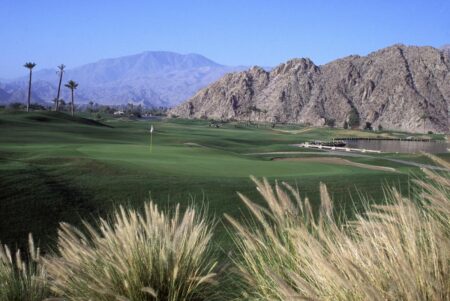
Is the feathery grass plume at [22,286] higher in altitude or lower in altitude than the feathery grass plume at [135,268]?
lower

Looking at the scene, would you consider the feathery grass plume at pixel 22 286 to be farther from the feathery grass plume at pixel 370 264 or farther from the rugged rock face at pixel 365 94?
the rugged rock face at pixel 365 94

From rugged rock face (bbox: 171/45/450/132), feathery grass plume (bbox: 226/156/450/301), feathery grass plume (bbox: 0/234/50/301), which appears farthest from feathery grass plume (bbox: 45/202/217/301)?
rugged rock face (bbox: 171/45/450/132)

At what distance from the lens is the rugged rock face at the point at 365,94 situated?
16725 centimetres

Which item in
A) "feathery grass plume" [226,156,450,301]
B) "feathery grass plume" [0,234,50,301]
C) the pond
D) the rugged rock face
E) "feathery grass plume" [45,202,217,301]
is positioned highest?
the rugged rock face

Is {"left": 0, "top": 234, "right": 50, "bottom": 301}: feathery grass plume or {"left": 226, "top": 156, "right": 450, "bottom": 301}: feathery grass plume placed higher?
{"left": 226, "top": 156, "right": 450, "bottom": 301}: feathery grass plume

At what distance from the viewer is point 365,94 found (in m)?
179

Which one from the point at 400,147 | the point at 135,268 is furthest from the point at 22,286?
the point at 400,147

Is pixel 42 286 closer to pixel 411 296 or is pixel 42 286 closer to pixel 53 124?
pixel 411 296

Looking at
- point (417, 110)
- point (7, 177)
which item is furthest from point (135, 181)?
point (417, 110)

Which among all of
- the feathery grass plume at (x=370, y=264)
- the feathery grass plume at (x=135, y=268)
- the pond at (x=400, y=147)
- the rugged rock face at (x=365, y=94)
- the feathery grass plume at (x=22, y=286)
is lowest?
the pond at (x=400, y=147)

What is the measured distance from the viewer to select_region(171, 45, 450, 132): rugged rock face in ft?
549

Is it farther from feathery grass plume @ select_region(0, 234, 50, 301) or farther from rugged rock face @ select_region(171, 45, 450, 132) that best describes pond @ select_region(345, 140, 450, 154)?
rugged rock face @ select_region(171, 45, 450, 132)

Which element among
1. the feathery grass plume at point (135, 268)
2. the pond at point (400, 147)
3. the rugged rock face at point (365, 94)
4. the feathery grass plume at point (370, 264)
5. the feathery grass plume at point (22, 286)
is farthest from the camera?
the rugged rock face at point (365, 94)

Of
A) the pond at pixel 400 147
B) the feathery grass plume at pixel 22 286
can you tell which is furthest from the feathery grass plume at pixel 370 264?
the pond at pixel 400 147
